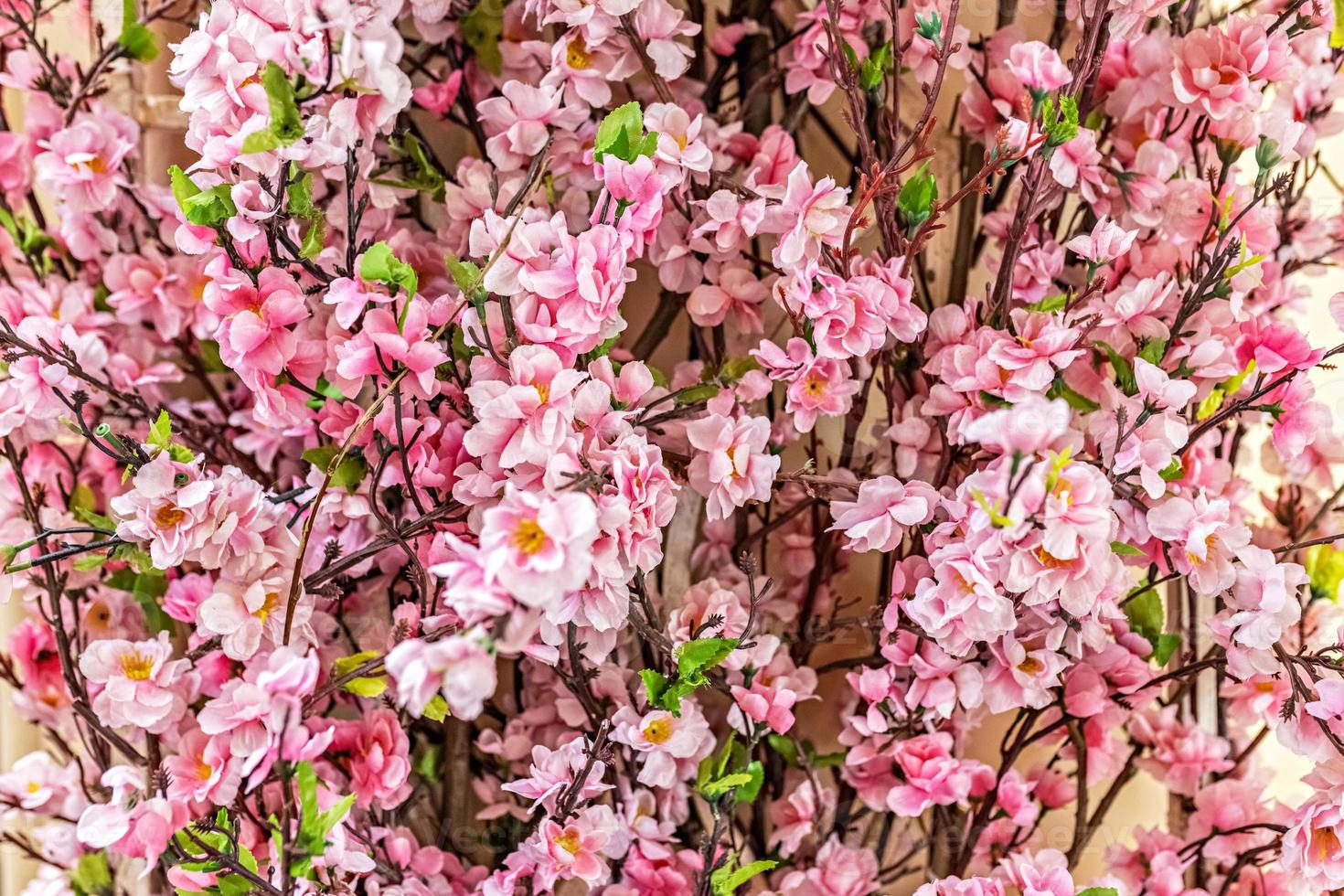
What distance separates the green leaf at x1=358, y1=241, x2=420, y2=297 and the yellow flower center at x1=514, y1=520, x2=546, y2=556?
0.21 meters

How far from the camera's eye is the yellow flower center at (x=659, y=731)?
75 cm

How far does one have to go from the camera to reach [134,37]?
85 centimetres

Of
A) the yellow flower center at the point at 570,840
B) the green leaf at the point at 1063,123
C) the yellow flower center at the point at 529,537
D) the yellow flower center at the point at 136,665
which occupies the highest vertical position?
the green leaf at the point at 1063,123

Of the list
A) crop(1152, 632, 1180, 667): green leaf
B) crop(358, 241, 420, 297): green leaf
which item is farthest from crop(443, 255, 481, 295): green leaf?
crop(1152, 632, 1180, 667): green leaf

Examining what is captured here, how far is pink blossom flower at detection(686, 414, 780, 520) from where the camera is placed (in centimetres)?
71

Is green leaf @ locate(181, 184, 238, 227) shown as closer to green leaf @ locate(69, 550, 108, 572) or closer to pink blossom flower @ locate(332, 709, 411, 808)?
green leaf @ locate(69, 550, 108, 572)

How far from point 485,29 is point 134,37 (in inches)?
10.9

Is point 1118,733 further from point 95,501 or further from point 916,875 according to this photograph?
point 95,501

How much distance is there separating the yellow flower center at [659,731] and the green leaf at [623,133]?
1.24 ft

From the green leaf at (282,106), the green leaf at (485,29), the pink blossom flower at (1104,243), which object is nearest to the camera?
the green leaf at (282,106)

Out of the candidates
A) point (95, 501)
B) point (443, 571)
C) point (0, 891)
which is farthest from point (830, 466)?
point (0, 891)

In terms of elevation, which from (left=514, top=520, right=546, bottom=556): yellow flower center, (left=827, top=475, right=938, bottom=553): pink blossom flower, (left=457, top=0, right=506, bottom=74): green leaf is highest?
(left=457, top=0, right=506, bottom=74): green leaf

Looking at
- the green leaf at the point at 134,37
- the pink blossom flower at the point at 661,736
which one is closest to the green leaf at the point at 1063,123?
the pink blossom flower at the point at 661,736

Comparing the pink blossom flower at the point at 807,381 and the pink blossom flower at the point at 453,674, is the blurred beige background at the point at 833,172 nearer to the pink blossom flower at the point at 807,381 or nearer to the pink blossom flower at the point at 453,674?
the pink blossom flower at the point at 807,381
